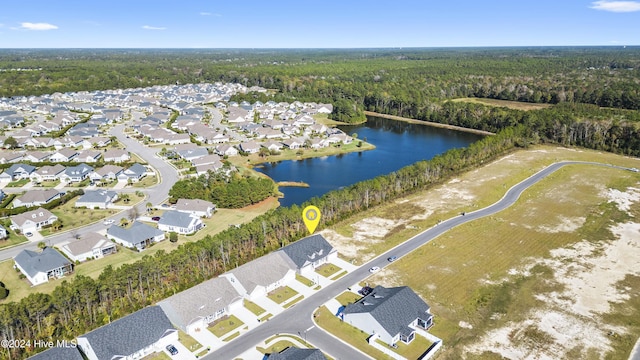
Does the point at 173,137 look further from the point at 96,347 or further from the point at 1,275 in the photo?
the point at 96,347

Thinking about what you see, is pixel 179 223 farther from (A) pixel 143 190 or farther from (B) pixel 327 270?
(B) pixel 327 270

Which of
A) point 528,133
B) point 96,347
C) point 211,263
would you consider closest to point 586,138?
point 528,133

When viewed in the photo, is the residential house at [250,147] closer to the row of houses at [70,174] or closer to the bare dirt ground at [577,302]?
the row of houses at [70,174]

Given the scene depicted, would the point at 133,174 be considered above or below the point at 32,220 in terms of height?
above

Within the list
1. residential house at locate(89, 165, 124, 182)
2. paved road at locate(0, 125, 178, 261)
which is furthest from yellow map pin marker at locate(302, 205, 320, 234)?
residential house at locate(89, 165, 124, 182)

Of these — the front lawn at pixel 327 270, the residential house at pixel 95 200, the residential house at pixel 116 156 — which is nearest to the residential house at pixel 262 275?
the front lawn at pixel 327 270

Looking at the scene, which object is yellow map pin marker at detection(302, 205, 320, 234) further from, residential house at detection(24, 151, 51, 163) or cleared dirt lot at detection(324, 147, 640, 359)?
residential house at detection(24, 151, 51, 163)

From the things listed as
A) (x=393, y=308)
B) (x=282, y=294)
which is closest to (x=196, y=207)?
(x=282, y=294)
